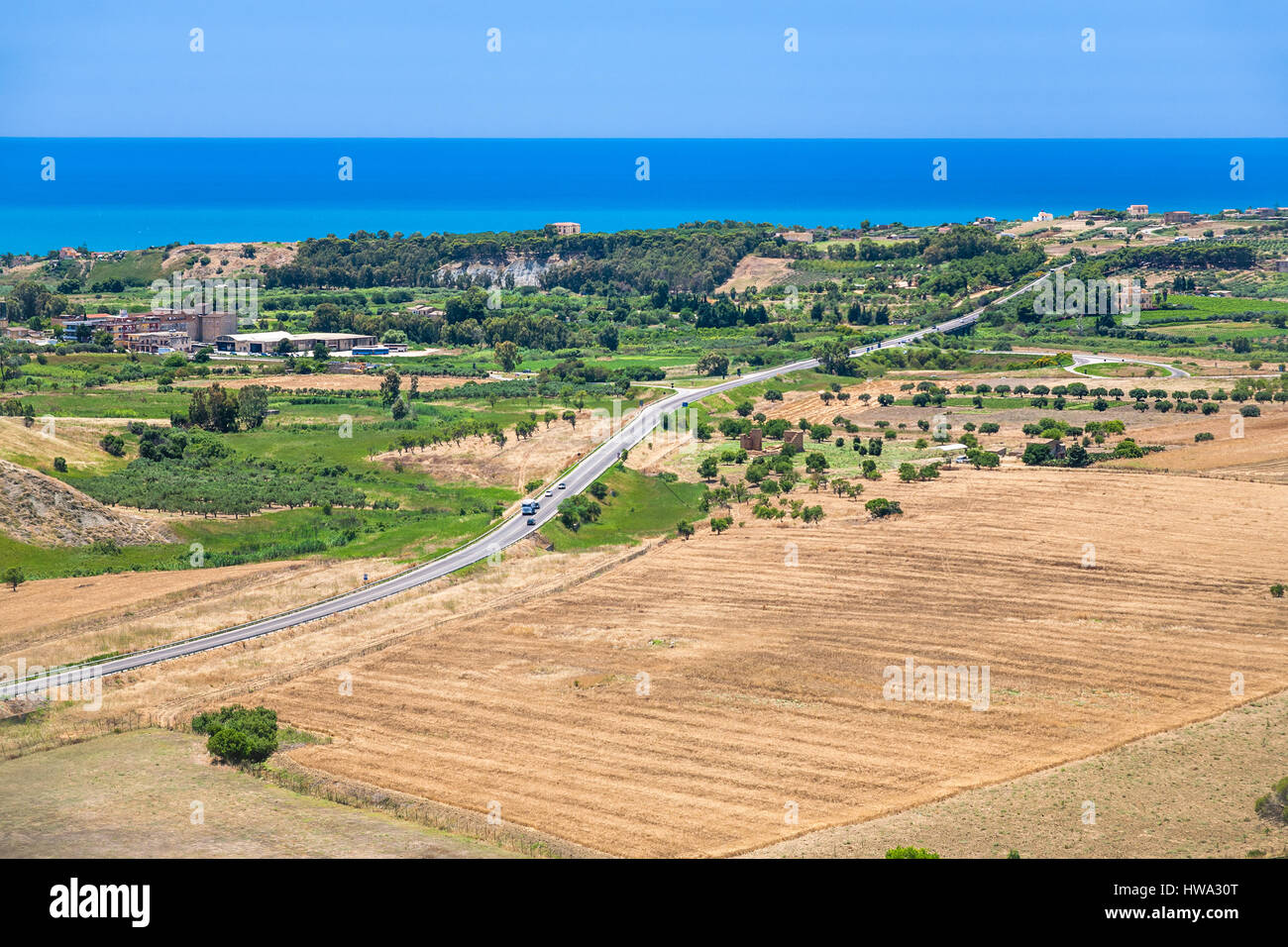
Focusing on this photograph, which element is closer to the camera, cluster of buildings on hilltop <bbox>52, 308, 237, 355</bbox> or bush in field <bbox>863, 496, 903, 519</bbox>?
bush in field <bbox>863, 496, 903, 519</bbox>

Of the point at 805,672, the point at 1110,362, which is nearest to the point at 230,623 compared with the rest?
the point at 805,672

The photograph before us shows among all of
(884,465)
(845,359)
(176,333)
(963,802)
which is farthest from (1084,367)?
(963,802)

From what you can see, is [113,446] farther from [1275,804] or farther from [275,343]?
[1275,804]

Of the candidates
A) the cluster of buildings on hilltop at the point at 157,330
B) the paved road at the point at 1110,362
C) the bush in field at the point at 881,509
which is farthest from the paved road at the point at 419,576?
the cluster of buildings on hilltop at the point at 157,330

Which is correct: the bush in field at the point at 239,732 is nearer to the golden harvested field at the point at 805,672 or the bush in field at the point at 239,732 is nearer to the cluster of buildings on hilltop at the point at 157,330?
the golden harvested field at the point at 805,672

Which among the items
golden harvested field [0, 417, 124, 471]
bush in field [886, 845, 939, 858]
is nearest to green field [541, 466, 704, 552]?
golden harvested field [0, 417, 124, 471]

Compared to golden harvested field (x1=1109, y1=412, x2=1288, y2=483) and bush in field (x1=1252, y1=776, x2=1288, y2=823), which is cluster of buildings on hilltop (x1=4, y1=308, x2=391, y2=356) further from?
bush in field (x1=1252, y1=776, x2=1288, y2=823)

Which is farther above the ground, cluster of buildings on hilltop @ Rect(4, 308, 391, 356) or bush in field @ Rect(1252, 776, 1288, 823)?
cluster of buildings on hilltop @ Rect(4, 308, 391, 356)
